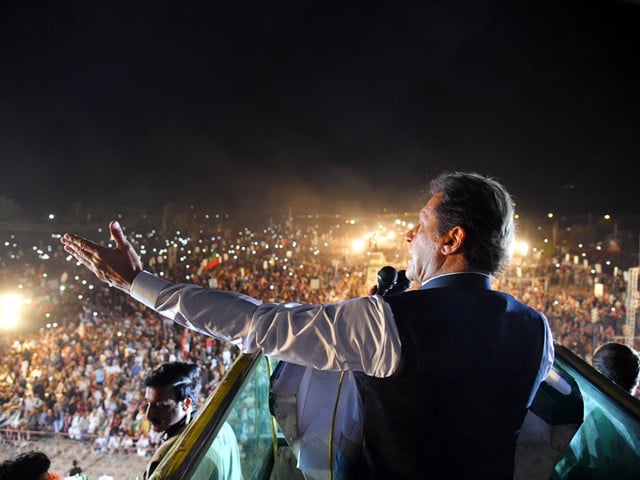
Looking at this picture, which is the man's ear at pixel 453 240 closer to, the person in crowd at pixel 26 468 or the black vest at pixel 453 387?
the black vest at pixel 453 387

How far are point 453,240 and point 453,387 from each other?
44cm

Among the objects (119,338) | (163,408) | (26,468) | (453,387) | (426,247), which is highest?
(426,247)

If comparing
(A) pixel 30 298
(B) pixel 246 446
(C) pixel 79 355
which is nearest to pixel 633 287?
(B) pixel 246 446

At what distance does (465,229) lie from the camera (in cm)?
125

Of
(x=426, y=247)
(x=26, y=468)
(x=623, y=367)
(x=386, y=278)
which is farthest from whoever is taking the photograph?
(x=623, y=367)

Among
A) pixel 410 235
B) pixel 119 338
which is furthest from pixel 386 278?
pixel 119 338

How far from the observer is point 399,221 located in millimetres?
46812

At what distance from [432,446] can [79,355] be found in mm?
12484

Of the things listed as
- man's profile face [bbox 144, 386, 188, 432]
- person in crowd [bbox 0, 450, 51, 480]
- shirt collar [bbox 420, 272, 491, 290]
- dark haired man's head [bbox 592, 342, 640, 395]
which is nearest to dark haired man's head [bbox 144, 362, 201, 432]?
man's profile face [bbox 144, 386, 188, 432]

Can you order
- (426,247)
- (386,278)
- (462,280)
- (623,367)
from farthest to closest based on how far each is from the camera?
1. (623,367)
2. (386,278)
3. (426,247)
4. (462,280)

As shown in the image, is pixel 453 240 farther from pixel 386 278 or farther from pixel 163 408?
pixel 163 408

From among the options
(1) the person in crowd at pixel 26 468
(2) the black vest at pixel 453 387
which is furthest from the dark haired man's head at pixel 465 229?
(1) the person in crowd at pixel 26 468

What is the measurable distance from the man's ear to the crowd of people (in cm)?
434

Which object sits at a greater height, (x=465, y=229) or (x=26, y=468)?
(x=465, y=229)
